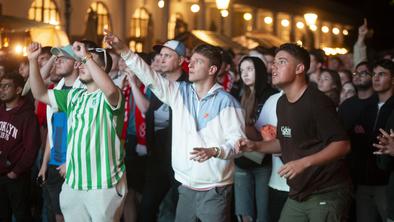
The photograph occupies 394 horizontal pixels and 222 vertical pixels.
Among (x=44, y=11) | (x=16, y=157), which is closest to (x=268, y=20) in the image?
(x=44, y=11)

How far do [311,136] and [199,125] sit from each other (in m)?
1.30

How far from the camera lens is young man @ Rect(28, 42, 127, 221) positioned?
7.25 meters

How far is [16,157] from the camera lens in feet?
30.9

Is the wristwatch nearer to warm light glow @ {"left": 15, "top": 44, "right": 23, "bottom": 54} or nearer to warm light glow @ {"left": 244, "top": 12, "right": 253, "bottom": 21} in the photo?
warm light glow @ {"left": 15, "top": 44, "right": 23, "bottom": 54}

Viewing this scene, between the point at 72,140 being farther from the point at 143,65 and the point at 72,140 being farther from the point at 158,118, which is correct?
the point at 158,118

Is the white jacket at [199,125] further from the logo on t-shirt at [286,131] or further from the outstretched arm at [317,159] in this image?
the outstretched arm at [317,159]

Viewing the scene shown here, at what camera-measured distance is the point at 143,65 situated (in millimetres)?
7516

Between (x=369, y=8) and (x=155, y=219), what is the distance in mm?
48254

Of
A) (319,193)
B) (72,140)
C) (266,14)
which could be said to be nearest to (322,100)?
(319,193)

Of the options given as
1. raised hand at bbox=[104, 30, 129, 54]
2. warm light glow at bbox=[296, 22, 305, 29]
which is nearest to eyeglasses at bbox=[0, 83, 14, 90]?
raised hand at bbox=[104, 30, 129, 54]

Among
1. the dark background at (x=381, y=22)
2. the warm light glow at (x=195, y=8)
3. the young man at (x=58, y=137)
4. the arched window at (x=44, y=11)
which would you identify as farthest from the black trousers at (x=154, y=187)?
the dark background at (x=381, y=22)

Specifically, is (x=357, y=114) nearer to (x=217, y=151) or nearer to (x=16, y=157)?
(x=217, y=151)

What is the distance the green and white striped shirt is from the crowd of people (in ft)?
0.03

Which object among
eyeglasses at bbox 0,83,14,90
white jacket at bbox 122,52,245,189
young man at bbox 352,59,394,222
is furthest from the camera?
eyeglasses at bbox 0,83,14,90
